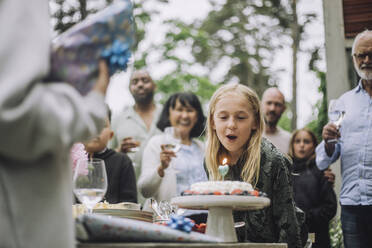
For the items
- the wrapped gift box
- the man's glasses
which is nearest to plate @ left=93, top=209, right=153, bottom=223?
the wrapped gift box

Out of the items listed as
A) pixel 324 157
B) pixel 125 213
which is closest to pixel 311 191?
pixel 324 157

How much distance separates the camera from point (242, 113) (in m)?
3.40

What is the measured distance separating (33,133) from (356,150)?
11.5ft

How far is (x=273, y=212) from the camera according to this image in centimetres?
323

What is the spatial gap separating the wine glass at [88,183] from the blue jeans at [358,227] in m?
2.58

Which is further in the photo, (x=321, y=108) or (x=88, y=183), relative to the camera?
(x=321, y=108)

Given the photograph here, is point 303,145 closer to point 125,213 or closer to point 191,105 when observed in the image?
point 191,105

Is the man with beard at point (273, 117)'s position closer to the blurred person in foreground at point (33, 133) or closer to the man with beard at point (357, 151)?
the man with beard at point (357, 151)

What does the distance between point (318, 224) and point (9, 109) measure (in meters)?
4.41

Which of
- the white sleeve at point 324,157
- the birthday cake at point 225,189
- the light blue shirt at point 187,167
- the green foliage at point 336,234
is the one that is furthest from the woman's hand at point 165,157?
the green foliage at point 336,234

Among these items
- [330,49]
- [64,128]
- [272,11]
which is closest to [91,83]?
[64,128]

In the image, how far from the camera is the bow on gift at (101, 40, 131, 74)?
1783mm

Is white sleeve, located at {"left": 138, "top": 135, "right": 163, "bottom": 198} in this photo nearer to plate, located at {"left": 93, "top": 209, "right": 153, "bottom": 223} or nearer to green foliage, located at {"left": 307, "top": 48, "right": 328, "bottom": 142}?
plate, located at {"left": 93, "top": 209, "right": 153, "bottom": 223}

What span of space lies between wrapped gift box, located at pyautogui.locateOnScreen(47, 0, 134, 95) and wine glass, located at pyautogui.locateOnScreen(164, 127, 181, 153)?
311cm
